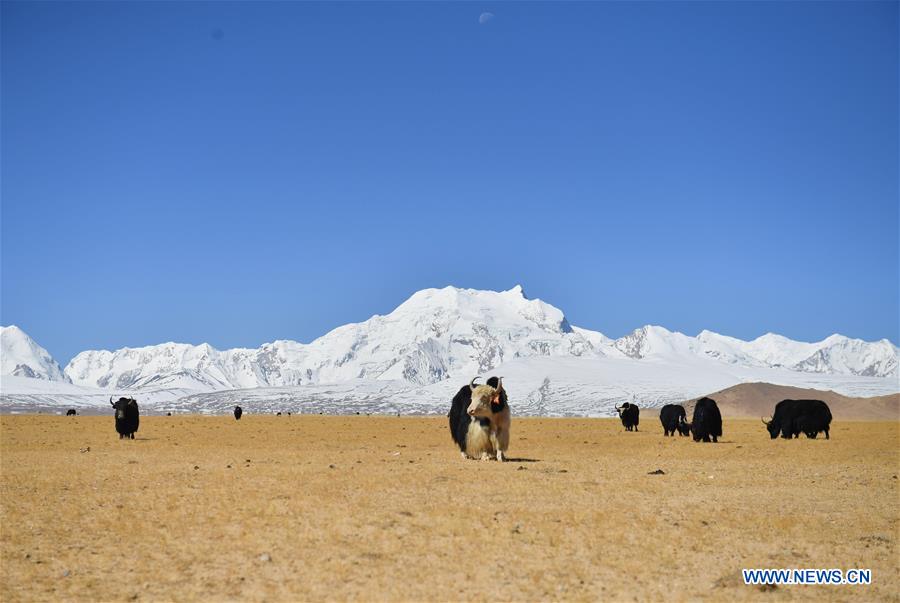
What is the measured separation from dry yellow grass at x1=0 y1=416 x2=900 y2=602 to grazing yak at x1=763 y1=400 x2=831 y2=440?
60.5ft

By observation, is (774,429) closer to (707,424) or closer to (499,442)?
(707,424)

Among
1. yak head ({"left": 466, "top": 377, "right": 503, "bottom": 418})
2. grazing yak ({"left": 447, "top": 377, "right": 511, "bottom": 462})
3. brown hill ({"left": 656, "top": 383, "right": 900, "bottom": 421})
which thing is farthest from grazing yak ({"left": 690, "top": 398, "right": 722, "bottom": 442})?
brown hill ({"left": 656, "top": 383, "right": 900, "bottom": 421})

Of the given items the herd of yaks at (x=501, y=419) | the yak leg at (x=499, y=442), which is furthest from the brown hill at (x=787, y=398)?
the yak leg at (x=499, y=442)

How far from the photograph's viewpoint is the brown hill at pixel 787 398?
118 m

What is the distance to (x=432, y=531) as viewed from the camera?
11852mm

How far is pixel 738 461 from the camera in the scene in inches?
961

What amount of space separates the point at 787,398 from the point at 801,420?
83370 millimetres

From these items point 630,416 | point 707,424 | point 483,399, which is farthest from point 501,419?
point 630,416

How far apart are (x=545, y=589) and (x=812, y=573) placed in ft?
11.3

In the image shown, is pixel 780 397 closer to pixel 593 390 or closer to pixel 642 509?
pixel 593 390

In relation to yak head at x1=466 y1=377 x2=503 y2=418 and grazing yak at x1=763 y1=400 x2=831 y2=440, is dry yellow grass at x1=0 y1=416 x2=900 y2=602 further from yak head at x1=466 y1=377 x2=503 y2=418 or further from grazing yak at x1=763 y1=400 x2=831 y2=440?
grazing yak at x1=763 y1=400 x2=831 y2=440

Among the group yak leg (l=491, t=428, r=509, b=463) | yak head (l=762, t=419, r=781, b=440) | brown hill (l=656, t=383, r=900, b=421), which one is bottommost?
brown hill (l=656, t=383, r=900, b=421)

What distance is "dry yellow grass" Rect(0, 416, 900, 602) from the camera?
948 cm

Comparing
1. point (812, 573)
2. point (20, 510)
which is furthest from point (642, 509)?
point (20, 510)
